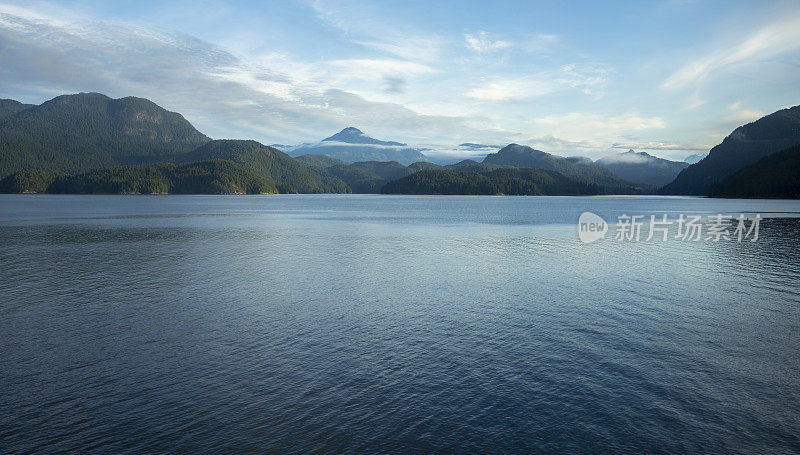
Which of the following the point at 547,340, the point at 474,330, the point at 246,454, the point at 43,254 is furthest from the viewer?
Answer: the point at 43,254

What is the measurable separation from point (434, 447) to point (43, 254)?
5642 cm

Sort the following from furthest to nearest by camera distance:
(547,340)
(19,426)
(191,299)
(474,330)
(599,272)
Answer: (599,272) < (191,299) < (474,330) < (547,340) < (19,426)

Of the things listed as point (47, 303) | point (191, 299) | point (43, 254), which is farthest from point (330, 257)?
point (43, 254)

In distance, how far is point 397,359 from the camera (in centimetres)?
2080

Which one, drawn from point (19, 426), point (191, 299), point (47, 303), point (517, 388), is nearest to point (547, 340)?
point (517, 388)

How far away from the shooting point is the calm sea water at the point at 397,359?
14.4 meters

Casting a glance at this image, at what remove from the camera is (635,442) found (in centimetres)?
1405

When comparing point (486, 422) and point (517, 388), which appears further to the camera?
point (517, 388)

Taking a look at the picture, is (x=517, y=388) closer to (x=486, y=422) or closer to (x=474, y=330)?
(x=486, y=422)

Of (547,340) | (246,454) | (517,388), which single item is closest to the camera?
(246,454)

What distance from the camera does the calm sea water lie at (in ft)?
47.3

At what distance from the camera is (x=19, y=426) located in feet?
47.7

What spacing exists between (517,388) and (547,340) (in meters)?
6.50

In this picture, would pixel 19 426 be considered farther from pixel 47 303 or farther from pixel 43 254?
pixel 43 254
